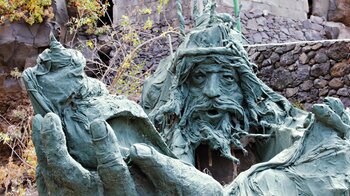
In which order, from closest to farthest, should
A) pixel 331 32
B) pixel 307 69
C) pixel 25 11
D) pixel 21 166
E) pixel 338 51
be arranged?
1. pixel 21 166
2. pixel 338 51
3. pixel 307 69
4. pixel 25 11
5. pixel 331 32

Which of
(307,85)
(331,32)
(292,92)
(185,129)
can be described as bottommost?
(331,32)

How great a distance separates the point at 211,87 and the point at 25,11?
6709 millimetres

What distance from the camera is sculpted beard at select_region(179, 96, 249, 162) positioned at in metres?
3.12

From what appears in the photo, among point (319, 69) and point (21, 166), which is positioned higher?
point (319, 69)

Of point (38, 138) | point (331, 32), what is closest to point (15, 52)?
point (331, 32)

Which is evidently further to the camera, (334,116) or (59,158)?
(334,116)

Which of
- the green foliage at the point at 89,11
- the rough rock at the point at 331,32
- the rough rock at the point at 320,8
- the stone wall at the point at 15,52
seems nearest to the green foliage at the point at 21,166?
the green foliage at the point at 89,11

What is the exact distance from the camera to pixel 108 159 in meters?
2.26

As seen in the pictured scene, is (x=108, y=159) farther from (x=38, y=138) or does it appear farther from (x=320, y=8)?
(x=320, y=8)

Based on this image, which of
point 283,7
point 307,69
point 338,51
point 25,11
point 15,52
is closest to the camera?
point 338,51

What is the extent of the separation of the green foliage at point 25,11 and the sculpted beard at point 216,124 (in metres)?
6.31

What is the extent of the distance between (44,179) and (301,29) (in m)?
11.0

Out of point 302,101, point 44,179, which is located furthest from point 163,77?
point 302,101

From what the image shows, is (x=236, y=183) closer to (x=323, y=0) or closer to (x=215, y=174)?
(x=215, y=174)
